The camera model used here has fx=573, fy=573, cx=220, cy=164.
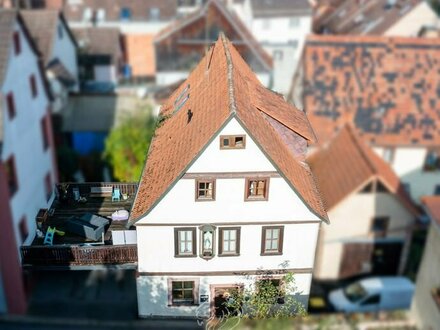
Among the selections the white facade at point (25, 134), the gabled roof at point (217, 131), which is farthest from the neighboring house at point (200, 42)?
the gabled roof at point (217, 131)

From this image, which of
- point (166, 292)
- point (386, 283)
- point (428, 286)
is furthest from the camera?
point (386, 283)

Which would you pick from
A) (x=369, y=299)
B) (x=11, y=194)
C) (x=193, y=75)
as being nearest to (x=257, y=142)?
(x=193, y=75)

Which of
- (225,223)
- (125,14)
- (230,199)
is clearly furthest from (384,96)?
(125,14)

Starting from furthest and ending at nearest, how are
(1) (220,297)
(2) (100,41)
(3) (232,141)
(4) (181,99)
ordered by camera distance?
(2) (100,41), (4) (181,99), (1) (220,297), (3) (232,141)

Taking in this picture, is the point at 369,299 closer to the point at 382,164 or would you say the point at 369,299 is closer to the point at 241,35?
the point at 382,164

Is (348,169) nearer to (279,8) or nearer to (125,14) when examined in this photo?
(279,8)

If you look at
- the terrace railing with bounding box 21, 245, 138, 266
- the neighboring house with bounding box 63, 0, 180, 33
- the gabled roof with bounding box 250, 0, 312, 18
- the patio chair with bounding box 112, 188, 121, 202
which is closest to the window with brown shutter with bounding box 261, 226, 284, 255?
the terrace railing with bounding box 21, 245, 138, 266
